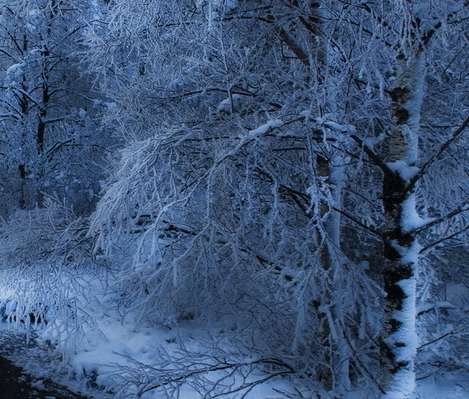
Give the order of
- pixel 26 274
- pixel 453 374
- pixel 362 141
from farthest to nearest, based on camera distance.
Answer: pixel 26 274, pixel 453 374, pixel 362 141

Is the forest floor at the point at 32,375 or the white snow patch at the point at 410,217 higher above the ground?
the white snow patch at the point at 410,217

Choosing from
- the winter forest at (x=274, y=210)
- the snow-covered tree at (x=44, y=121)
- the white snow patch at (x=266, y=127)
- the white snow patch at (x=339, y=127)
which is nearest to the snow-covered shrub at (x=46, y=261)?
the winter forest at (x=274, y=210)

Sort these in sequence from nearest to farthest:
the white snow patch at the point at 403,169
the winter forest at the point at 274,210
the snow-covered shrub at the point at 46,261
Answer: the white snow patch at the point at 403,169 → the winter forest at the point at 274,210 → the snow-covered shrub at the point at 46,261

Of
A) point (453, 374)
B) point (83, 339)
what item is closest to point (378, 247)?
point (453, 374)

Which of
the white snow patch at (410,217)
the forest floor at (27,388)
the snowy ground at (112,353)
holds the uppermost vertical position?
the white snow patch at (410,217)

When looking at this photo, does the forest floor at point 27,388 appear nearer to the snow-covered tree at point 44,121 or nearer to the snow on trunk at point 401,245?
the snow on trunk at point 401,245

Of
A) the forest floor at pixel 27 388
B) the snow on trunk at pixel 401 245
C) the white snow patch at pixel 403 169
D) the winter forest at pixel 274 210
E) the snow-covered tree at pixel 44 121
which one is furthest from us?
the snow-covered tree at pixel 44 121

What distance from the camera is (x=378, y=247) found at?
758cm

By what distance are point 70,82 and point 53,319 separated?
7.88m

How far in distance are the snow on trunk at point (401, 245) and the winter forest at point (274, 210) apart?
0.05ft

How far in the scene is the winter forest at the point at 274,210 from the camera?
13.2 feet

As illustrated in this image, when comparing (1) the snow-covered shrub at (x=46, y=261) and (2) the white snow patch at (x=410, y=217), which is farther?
(1) the snow-covered shrub at (x=46, y=261)

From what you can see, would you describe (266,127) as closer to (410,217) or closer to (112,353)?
(410,217)

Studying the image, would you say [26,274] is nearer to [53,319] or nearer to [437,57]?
[53,319]
